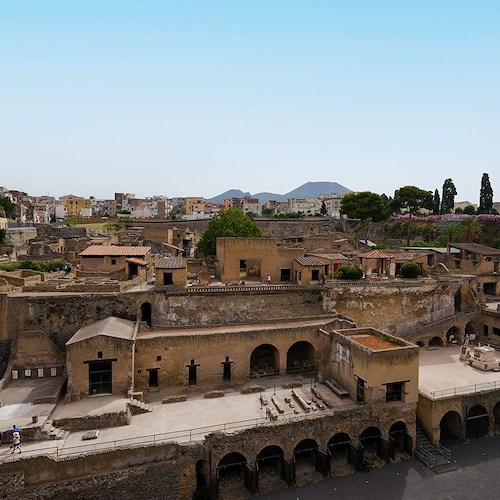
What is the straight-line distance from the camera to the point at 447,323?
3731cm

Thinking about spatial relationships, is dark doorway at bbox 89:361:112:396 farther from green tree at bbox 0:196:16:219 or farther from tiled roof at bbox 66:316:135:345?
green tree at bbox 0:196:16:219

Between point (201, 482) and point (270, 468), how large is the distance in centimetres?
434

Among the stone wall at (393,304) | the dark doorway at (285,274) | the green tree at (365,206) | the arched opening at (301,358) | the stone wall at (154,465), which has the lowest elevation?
the stone wall at (154,465)

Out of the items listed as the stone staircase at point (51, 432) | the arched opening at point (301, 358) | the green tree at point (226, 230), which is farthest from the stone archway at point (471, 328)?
the stone staircase at point (51, 432)

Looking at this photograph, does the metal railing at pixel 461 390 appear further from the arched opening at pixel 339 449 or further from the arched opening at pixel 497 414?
the arched opening at pixel 339 449

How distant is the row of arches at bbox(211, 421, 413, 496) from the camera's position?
22.2 meters

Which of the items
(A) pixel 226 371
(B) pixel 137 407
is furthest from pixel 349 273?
(B) pixel 137 407

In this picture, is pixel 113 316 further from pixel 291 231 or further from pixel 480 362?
pixel 291 231

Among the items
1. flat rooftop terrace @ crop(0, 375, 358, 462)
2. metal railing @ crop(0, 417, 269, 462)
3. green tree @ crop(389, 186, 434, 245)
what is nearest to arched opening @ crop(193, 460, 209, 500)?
metal railing @ crop(0, 417, 269, 462)

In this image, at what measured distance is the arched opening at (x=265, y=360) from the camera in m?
29.8

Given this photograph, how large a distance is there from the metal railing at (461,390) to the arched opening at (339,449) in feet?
21.2

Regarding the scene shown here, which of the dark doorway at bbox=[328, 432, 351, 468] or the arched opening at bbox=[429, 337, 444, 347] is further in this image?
the arched opening at bbox=[429, 337, 444, 347]

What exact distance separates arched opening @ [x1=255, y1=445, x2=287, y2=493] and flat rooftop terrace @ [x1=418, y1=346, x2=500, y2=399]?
35.6 feet

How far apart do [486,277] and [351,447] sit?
3016cm
